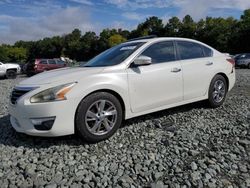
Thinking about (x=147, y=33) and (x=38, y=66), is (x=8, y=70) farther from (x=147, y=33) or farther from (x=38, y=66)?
(x=147, y=33)

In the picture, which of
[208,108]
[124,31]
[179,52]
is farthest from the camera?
[124,31]

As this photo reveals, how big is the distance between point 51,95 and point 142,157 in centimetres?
149

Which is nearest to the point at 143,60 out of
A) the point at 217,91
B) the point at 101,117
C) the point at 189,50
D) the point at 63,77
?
the point at 101,117

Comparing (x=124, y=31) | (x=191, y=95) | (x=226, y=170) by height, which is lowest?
(x=226, y=170)

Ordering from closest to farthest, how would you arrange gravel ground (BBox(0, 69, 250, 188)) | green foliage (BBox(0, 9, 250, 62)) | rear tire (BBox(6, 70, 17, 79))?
gravel ground (BBox(0, 69, 250, 188))
rear tire (BBox(6, 70, 17, 79))
green foliage (BBox(0, 9, 250, 62))

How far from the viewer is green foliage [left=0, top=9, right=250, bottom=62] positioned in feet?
156

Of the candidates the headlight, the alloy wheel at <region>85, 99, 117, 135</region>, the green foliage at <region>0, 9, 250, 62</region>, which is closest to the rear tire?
the headlight

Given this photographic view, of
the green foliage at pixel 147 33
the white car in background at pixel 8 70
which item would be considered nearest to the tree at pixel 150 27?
the green foliage at pixel 147 33

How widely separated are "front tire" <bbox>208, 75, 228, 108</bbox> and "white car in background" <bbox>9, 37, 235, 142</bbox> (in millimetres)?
20

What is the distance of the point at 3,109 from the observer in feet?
23.0

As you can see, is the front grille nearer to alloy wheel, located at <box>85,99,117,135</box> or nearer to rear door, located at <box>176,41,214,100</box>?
alloy wheel, located at <box>85,99,117,135</box>

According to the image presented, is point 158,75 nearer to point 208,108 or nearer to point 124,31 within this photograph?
point 208,108

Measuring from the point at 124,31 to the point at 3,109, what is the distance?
7188 cm

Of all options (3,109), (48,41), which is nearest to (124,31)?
(48,41)
